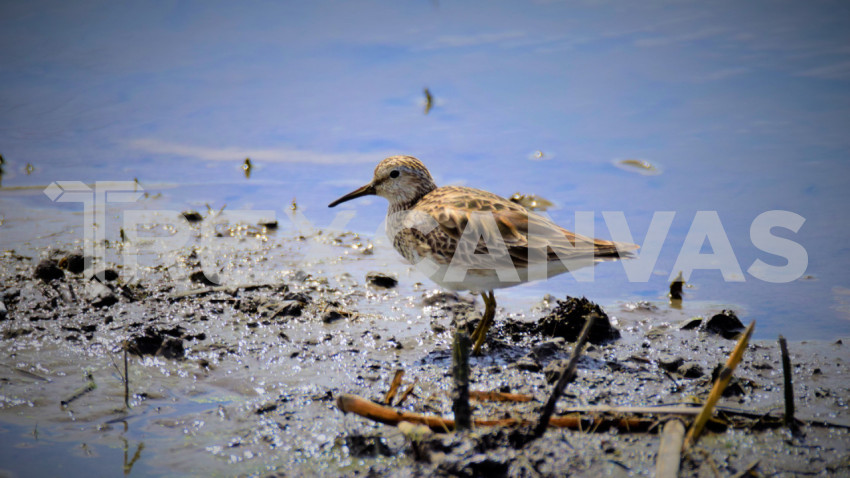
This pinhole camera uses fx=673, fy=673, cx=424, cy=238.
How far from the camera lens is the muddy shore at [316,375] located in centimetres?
321

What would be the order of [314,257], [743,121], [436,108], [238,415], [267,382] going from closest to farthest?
[238,415] → [267,382] → [314,257] → [743,121] → [436,108]

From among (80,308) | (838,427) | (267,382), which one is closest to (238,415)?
(267,382)

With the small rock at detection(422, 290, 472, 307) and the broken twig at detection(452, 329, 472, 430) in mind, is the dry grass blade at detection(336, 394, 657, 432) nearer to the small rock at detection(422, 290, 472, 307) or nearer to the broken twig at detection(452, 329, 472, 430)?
the broken twig at detection(452, 329, 472, 430)

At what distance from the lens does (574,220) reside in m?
6.78

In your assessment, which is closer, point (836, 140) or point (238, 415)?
point (238, 415)

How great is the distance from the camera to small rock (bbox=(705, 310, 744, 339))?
15.5ft

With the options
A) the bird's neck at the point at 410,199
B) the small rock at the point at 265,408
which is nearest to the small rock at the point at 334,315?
the bird's neck at the point at 410,199

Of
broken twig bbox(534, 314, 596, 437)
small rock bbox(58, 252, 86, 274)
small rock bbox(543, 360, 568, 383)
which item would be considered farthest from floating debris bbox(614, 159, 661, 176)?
small rock bbox(58, 252, 86, 274)

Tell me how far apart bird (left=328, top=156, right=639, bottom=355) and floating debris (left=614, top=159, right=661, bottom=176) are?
3263 mm

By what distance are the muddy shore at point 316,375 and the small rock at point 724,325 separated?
38 mm

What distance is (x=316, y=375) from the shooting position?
13.9 feet

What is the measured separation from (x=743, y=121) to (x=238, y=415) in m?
7.68

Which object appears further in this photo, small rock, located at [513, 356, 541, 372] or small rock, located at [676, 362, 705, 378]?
small rock, located at [513, 356, 541, 372]

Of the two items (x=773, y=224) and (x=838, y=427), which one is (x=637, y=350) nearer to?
(x=838, y=427)
